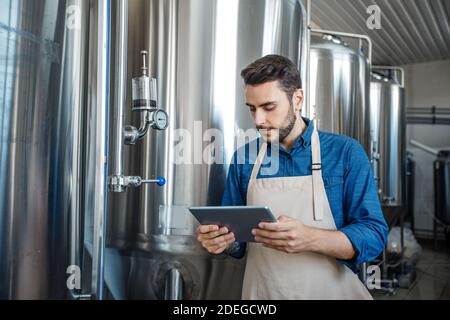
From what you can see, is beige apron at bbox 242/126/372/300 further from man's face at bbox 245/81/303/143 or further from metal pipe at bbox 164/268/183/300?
metal pipe at bbox 164/268/183/300

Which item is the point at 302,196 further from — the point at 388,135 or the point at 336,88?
the point at 388,135

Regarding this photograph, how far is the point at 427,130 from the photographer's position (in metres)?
7.49

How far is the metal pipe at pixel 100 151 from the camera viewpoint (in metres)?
1.08

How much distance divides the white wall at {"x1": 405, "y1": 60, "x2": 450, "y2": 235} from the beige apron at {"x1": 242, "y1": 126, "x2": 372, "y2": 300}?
22.3 ft

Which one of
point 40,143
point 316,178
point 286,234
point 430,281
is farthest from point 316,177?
point 430,281

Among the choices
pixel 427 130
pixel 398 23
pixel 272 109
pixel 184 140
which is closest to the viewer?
pixel 272 109

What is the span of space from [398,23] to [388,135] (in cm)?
150

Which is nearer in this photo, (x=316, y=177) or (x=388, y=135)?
(x=316, y=177)

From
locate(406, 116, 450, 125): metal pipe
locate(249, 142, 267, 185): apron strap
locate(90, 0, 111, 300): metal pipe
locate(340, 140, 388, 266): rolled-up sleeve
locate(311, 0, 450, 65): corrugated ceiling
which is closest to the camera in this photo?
locate(90, 0, 111, 300): metal pipe

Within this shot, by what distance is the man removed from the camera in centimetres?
130

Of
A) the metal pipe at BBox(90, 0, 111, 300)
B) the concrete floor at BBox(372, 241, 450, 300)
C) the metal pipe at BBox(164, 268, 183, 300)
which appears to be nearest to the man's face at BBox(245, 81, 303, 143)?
the metal pipe at BBox(90, 0, 111, 300)

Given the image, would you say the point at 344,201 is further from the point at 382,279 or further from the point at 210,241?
the point at 382,279

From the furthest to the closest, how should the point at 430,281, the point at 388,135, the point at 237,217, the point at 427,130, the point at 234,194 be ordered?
the point at 427,130 → the point at 388,135 → the point at 430,281 → the point at 234,194 → the point at 237,217

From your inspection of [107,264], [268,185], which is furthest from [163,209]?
[268,185]
